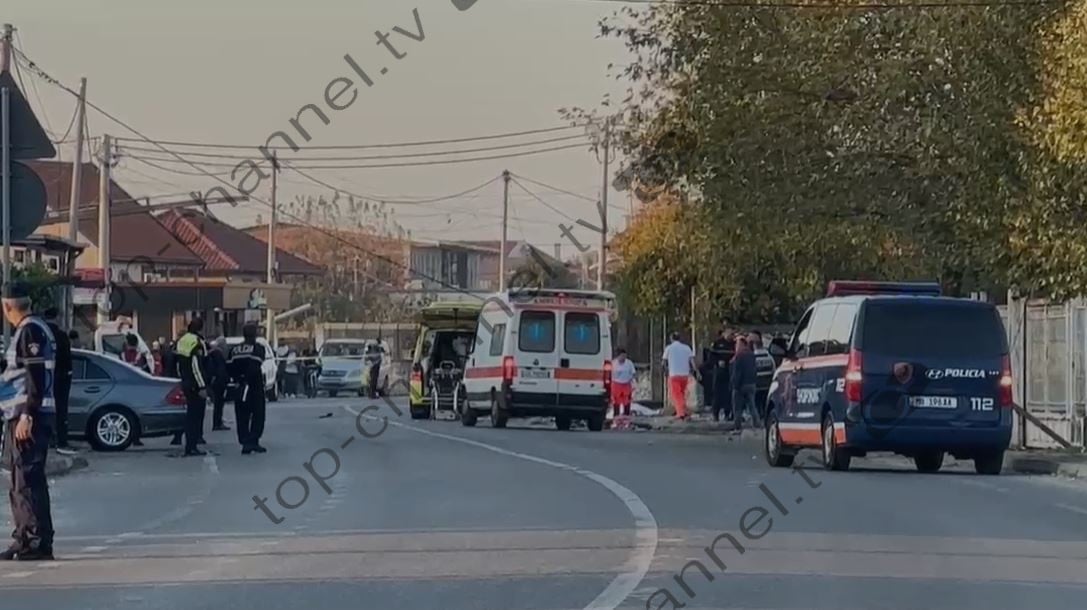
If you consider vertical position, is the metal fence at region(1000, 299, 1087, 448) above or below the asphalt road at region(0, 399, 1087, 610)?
above

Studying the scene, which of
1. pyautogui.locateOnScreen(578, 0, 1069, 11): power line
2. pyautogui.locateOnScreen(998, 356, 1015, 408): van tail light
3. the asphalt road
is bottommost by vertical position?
the asphalt road

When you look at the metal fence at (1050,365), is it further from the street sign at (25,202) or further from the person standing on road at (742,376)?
the street sign at (25,202)

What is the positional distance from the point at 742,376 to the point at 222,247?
51316 mm

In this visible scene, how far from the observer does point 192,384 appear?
80.7 ft

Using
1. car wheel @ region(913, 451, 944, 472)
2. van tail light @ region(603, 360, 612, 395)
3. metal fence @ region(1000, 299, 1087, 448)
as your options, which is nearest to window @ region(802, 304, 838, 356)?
car wheel @ region(913, 451, 944, 472)

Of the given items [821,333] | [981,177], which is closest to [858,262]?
[981,177]

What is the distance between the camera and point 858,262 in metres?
34.0

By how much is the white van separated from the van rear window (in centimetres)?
1239

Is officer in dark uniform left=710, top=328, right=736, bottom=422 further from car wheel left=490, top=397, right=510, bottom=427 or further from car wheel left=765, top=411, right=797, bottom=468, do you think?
car wheel left=765, top=411, right=797, bottom=468

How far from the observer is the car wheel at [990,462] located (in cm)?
2186

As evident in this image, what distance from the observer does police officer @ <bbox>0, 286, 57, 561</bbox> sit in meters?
12.7

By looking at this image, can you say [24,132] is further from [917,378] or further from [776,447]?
[917,378]

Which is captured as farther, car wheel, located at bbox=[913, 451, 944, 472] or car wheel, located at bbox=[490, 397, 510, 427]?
car wheel, located at bbox=[490, 397, 510, 427]

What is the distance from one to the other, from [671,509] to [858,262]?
59.8ft
